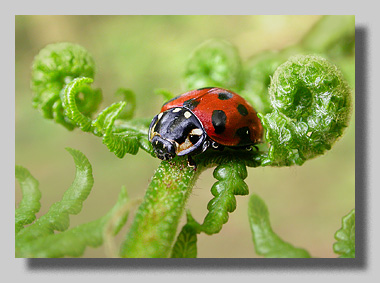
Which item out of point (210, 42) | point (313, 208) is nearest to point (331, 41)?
point (210, 42)

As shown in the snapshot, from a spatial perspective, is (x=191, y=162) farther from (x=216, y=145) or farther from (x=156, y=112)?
(x=156, y=112)

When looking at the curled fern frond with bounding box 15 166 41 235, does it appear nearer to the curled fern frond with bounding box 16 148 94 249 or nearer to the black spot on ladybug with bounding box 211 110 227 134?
the curled fern frond with bounding box 16 148 94 249

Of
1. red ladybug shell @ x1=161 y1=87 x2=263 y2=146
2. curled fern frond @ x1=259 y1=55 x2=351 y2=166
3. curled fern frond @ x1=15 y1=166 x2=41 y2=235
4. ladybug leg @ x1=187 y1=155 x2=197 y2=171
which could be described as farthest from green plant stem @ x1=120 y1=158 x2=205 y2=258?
curled fern frond @ x1=15 y1=166 x2=41 y2=235

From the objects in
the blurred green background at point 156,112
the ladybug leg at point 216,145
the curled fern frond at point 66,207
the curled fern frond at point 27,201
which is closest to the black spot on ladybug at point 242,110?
the ladybug leg at point 216,145

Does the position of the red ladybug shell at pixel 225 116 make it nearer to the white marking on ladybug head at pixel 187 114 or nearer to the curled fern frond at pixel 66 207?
the white marking on ladybug head at pixel 187 114

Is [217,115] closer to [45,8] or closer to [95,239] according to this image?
[95,239]

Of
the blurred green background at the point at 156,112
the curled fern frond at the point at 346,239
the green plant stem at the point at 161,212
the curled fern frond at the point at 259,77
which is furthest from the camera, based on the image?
the blurred green background at the point at 156,112

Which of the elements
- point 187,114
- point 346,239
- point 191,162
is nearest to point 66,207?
point 191,162
